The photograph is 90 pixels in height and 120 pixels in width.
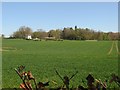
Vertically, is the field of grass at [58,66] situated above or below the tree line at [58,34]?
below

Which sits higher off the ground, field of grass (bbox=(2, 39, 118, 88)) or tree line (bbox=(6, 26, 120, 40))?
tree line (bbox=(6, 26, 120, 40))

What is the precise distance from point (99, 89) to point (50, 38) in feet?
469

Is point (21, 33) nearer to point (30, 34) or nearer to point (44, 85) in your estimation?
point (30, 34)

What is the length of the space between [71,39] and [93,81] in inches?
5268

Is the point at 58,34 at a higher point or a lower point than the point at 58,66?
higher

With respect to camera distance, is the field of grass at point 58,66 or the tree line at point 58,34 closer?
the field of grass at point 58,66

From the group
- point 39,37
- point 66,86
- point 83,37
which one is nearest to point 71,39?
point 83,37

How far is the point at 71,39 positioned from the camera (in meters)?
135

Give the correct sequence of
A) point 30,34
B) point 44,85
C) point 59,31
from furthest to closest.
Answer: point 30,34 < point 59,31 < point 44,85

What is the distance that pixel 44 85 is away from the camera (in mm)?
1289

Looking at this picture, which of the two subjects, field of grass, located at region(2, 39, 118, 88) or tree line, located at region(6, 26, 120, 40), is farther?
tree line, located at region(6, 26, 120, 40)

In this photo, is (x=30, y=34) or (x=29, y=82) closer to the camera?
(x=29, y=82)

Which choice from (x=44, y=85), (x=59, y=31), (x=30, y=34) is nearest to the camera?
(x=44, y=85)

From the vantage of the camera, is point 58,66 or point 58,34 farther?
point 58,34
